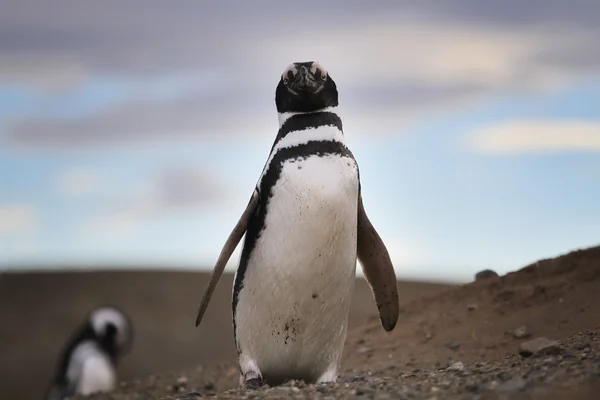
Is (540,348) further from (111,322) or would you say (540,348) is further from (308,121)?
(111,322)

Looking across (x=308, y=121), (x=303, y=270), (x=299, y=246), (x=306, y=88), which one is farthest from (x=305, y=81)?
(x=303, y=270)

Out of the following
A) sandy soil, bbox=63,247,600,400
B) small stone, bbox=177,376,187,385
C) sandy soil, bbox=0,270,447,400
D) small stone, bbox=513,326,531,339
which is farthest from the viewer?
sandy soil, bbox=0,270,447,400

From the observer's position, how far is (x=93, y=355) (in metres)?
10.5

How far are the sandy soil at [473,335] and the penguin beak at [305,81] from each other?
1.59 m

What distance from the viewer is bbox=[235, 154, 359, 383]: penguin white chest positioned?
4.95 m

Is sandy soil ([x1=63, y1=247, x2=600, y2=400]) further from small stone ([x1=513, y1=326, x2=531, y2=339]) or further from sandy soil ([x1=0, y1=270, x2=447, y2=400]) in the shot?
sandy soil ([x1=0, y1=270, x2=447, y2=400])

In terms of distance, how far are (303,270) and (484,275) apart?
4.37 m

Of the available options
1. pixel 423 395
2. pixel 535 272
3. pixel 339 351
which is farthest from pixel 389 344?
pixel 423 395

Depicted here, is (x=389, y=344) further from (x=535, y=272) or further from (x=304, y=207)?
(x=304, y=207)

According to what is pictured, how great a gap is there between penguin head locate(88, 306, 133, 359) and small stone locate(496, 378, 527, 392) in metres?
7.42

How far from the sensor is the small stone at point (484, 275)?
29.0 feet

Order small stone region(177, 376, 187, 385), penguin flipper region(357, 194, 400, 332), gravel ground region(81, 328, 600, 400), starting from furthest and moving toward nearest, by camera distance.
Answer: small stone region(177, 376, 187, 385)
penguin flipper region(357, 194, 400, 332)
gravel ground region(81, 328, 600, 400)

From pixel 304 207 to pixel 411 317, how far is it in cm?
381

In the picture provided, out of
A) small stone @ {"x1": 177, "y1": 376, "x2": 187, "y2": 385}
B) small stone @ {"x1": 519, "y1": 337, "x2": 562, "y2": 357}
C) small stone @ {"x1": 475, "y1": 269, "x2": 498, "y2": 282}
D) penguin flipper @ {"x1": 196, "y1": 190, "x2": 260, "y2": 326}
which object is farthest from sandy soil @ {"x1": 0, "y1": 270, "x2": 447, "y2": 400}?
penguin flipper @ {"x1": 196, "y1": 190, "x2": 260, "y2": 326}
